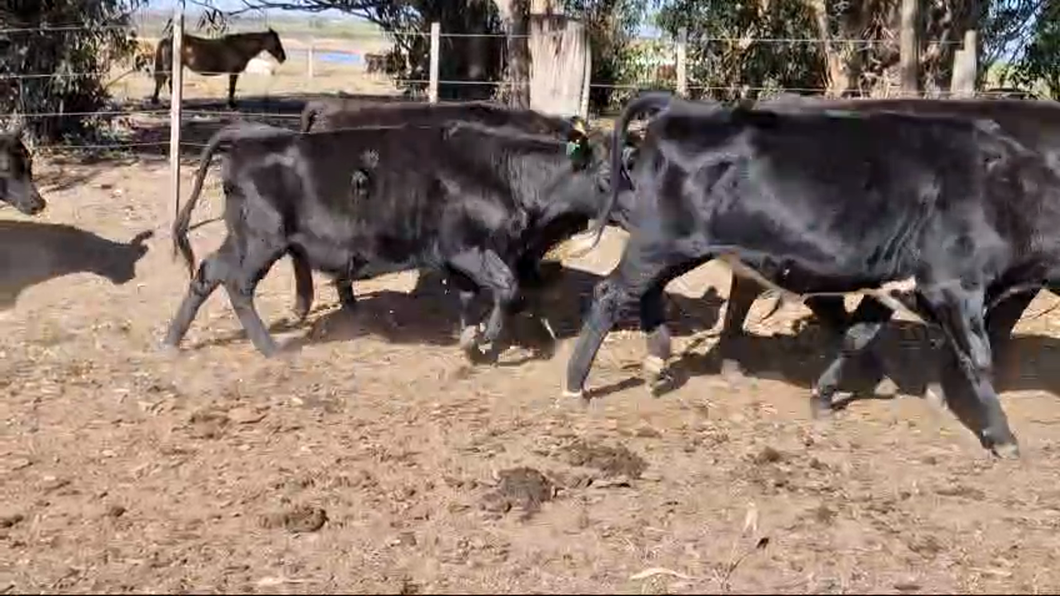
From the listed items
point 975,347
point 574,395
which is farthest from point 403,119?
point 975,347

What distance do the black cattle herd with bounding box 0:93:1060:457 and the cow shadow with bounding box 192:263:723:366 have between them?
17 cm

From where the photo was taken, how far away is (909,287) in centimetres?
665

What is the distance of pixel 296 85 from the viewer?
2911 cm

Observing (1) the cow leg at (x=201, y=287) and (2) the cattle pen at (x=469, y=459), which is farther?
(1) the cow leg at (x=201, y=287)

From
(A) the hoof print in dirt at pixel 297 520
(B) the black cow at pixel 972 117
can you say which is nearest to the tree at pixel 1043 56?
(B) the black cow at pixel 972 117

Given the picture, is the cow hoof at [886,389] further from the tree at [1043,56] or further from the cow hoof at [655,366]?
the tree at [1043,56]

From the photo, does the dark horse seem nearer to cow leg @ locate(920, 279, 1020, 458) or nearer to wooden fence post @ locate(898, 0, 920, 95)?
wooden fence post @ locate(898, 0, 920, 95)

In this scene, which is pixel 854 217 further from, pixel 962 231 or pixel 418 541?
pixel 418 541

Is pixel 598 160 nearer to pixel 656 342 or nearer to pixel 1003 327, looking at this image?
pixel 656 342

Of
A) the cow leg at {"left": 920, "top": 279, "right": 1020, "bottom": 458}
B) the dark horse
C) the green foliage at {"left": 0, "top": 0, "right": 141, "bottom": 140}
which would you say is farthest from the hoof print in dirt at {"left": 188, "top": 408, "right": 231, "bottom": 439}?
the dark horse

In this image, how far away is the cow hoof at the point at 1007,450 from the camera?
6293 millimetres

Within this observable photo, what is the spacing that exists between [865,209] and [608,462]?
1.83 m

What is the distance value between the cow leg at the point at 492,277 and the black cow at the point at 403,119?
0.66 meters

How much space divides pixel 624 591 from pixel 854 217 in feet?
9.07
